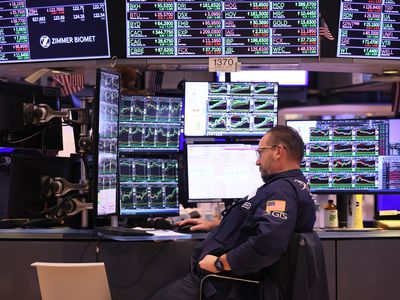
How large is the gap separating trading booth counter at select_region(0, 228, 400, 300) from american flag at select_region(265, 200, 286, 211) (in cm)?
79

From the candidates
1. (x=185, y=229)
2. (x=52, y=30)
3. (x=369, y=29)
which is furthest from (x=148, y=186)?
(x=369, y=29)

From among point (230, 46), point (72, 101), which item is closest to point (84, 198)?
point (72, 101)

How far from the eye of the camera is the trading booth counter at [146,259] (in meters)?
4.29

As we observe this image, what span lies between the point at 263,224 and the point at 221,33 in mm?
1832

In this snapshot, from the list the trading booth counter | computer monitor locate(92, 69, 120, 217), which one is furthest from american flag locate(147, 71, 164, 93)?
the trading booth counter

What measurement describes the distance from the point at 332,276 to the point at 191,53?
175 centimetres

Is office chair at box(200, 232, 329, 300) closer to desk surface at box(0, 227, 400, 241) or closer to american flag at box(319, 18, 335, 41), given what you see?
desk surface at box(0, 227, 400, 241)

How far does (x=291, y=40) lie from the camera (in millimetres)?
4949

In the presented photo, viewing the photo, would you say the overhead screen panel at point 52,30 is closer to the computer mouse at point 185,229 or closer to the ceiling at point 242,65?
the ceiling at point 242,65

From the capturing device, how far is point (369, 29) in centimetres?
505

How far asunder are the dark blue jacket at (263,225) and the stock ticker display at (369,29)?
1.54 m

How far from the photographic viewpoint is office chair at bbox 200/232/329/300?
11.8 ft

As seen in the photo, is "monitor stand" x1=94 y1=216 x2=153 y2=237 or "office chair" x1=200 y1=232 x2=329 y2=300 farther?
"monitor stand" x1=94 y1=216 x2=153 y2=237

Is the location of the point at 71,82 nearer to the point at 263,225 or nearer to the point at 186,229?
the point at 186,229
